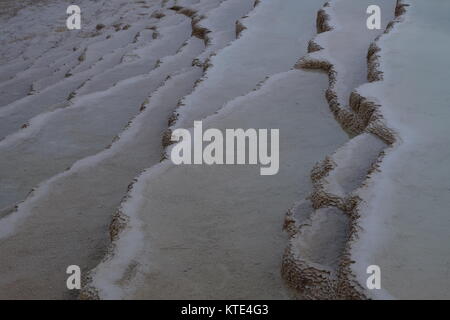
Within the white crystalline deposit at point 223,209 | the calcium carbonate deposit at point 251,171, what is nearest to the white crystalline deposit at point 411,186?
the calcium carbonate deposit at point 251,171

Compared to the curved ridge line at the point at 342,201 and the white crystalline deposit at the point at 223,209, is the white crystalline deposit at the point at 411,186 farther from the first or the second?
the white crystalline deposit at the point at 223,209

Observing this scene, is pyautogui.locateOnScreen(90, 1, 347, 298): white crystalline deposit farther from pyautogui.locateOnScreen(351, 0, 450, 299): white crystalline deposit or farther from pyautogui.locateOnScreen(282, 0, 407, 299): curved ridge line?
pyautogui.locateOnScreen(351, 0, 450, 299): white crystalline deposit

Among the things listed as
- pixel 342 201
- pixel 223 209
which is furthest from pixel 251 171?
pixel 342 201

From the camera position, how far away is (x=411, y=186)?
2469mm

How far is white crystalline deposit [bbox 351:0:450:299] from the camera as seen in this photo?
204 cm

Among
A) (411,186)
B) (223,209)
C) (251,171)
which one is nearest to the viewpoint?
(411,186)

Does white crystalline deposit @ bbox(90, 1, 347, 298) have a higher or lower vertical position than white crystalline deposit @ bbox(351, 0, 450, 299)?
lower

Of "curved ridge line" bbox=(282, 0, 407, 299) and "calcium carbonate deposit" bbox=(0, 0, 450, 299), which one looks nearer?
"curved ridge line" bbox=(282, 0, 407, 299)

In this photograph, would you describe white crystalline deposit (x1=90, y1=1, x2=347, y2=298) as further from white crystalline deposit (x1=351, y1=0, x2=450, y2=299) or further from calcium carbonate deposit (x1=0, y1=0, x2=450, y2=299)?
white crystalline deposit (x1=351, y1=0, x2=450, y2=299)

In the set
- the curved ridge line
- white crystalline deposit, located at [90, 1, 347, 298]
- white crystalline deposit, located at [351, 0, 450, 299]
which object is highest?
white crystalline deposit, located at [351, 0, 450, 299]

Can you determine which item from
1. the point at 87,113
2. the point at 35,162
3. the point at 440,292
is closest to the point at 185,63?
the point at 87,113

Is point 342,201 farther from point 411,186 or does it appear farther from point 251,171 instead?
point 251,171

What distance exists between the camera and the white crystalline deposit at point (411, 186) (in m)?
2.04

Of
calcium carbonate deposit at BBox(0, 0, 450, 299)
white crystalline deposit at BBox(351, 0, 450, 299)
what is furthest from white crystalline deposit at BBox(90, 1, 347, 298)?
white crystalline deposit at BBox(351, 0, 450, 299)
